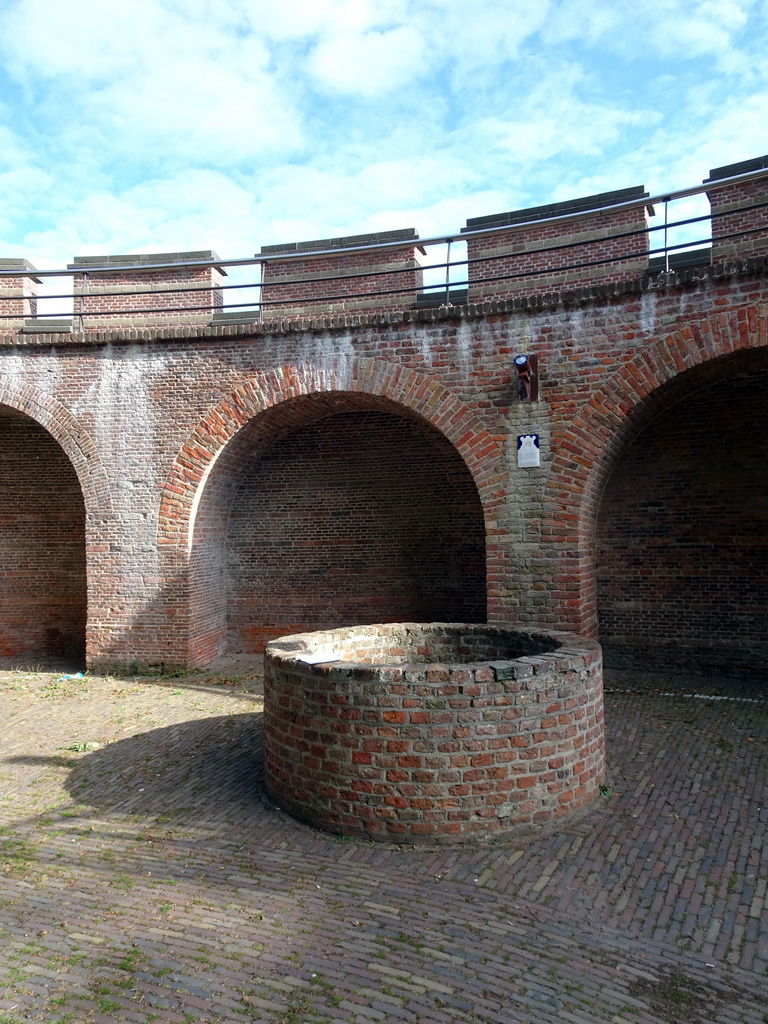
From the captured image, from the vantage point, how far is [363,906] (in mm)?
3707

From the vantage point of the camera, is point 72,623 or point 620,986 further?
point 72,623

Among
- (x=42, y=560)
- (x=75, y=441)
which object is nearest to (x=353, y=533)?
(x=75, y=441)

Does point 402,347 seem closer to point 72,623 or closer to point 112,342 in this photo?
point 112,342

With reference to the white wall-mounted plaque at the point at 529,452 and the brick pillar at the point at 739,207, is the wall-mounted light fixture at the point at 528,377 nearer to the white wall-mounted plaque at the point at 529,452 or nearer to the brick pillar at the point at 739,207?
the white wall-mounted plaque at the point at 529,452

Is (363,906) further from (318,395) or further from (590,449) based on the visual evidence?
(318,395)

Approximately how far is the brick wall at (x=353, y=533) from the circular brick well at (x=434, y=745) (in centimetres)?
599

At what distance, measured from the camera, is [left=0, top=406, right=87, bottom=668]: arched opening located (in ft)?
39.1

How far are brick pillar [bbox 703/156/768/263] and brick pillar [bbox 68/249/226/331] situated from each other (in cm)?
677

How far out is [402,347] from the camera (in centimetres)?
904

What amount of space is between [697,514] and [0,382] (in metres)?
10.2

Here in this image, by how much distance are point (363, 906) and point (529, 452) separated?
582cm

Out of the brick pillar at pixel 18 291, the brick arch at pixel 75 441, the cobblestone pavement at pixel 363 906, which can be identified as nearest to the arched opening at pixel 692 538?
the cobblestone pavement at pixel 363 906

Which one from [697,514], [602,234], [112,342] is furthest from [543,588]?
[112,342]

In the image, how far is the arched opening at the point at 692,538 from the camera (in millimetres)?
9250
